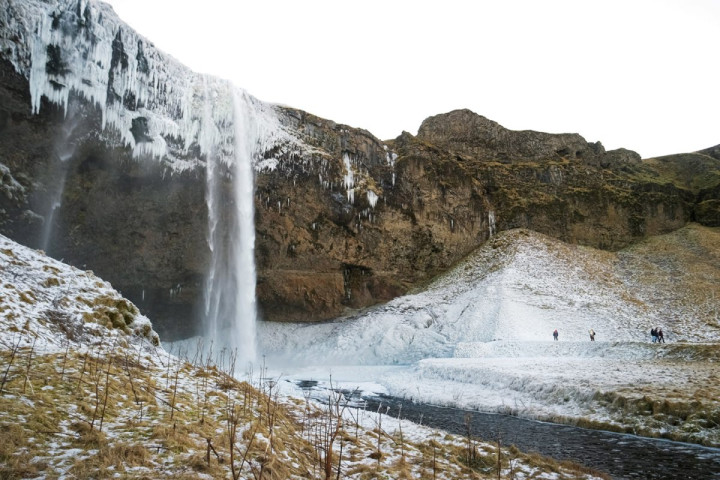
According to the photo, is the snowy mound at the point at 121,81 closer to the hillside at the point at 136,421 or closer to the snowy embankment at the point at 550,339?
the snowy embankment at the point at 550,339

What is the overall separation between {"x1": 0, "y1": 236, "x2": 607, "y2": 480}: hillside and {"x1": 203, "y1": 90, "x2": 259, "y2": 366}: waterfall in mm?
21826

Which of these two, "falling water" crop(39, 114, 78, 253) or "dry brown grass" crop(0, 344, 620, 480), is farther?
"falling water" crop(39, 114, 78, 253)

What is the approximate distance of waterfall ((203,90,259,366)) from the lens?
111ft

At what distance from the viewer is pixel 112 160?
Answer: 30.7m

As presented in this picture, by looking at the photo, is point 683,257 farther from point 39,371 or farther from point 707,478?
point 39,371

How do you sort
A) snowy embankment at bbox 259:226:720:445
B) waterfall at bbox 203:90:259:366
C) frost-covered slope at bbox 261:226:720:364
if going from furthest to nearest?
waterfall at bbox 203:90:259:366 < frost-covered slope at bbox 261:226:720:364 < snowy embankment at bbox 259:226:720:445

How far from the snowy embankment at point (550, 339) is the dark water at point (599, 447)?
32.8 inches

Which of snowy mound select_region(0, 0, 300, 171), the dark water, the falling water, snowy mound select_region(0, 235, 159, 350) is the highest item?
snowy mound select_region(0, 0, 300, 171)

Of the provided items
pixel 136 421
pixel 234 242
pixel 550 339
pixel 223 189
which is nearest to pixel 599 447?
pixel 136 421

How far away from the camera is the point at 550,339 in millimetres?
30953

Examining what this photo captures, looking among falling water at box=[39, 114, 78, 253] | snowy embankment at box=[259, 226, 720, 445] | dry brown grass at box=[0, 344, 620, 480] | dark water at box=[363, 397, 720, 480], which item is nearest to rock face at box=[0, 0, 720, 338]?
falling water at box=[39, 114, 78, 253]

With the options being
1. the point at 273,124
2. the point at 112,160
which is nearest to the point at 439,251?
the point at 273,124

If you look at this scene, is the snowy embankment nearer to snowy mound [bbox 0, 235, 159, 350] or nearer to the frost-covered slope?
the frost-covered slope

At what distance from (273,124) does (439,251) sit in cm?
2078
